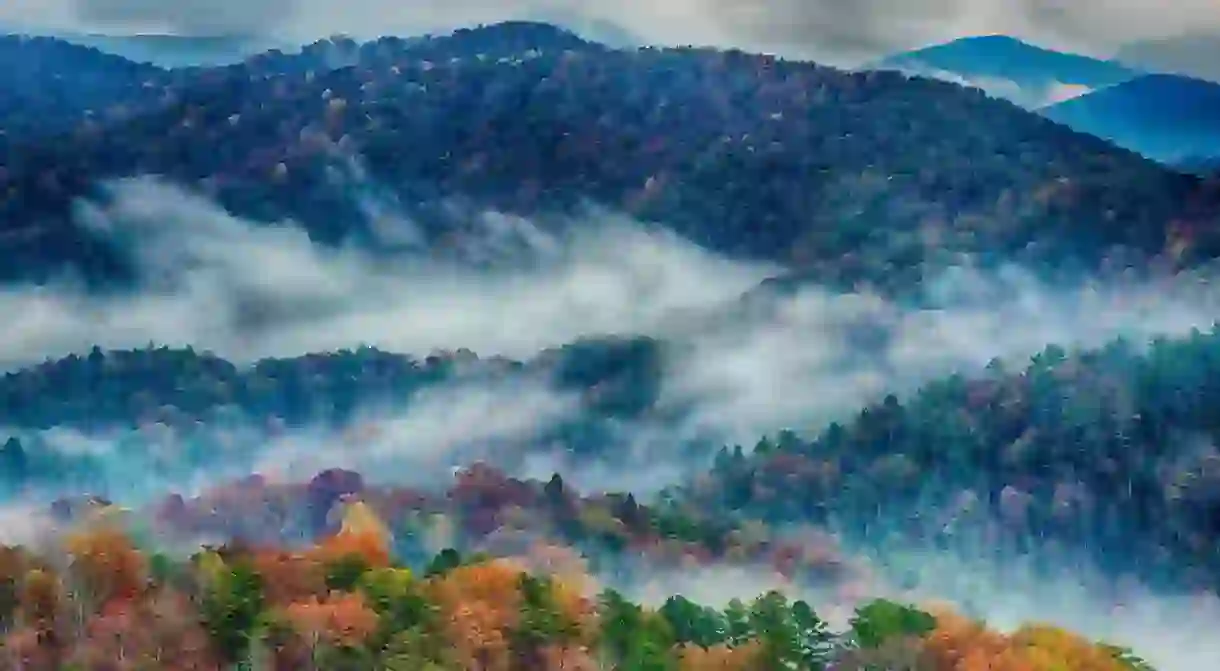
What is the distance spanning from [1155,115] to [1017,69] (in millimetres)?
366

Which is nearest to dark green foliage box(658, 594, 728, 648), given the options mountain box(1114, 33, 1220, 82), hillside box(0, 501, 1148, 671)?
hillside box(0, 501, 1148, 671)

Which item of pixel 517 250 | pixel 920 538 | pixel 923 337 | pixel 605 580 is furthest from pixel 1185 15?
pixel 605 580

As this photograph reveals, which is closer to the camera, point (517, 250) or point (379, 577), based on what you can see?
point (379, 577)

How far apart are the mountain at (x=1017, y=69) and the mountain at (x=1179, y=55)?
4 cm

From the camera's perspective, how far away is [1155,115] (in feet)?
10.8

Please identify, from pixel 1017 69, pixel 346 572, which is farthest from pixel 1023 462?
pixel 346 572

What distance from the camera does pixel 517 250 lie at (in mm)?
3275

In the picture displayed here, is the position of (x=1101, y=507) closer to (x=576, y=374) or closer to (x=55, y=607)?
(x=576, y=374)

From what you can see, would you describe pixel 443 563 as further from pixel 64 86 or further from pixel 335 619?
pixel 64 86

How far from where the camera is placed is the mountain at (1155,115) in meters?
3.30

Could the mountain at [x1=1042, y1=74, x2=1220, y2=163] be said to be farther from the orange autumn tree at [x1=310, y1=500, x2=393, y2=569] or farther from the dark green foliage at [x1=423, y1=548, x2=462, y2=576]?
the orange autumn tree at [x1=310, y1=500, x2=393, y2=569]

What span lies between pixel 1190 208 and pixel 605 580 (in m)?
1.75

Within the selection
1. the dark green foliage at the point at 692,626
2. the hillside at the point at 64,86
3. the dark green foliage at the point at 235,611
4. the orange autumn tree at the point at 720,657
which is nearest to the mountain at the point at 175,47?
the hillside at the point at 64,86

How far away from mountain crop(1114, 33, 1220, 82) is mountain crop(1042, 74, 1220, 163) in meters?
0.03
